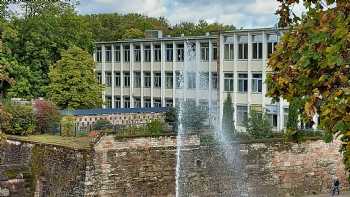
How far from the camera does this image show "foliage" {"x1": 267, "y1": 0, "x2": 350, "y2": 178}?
825cm

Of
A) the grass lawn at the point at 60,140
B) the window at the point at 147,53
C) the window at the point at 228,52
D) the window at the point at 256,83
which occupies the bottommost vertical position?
the grass lawn at the point at 60,140

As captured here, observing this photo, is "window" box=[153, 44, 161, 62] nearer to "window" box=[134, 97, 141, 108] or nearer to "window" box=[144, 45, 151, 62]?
"window" box=[144, 45, 151, 62]

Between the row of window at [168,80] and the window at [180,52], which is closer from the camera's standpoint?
the row of window at [168,80]

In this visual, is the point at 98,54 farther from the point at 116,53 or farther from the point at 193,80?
the point at 193,80

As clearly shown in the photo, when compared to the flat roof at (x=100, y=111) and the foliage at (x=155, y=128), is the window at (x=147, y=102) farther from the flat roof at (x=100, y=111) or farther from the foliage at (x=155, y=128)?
the foliage at (x=155, y=128)

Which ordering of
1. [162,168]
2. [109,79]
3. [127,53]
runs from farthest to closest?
[109,79]
[127,53]
[162,168]

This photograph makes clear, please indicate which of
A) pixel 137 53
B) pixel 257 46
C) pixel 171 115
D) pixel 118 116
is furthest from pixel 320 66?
pixel 137 53

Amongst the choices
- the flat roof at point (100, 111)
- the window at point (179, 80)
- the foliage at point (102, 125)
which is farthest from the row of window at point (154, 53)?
the foliage at point (102, 125)

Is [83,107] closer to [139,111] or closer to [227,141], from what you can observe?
[139,111]

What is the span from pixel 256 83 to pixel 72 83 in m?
12.0

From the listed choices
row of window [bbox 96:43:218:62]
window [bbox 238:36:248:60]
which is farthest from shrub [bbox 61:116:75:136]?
row of window [bbox 96:43:218:62]

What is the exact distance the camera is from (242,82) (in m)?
46.9

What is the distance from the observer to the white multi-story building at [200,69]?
45312 millimetres

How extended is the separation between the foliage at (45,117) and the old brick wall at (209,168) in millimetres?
5255
